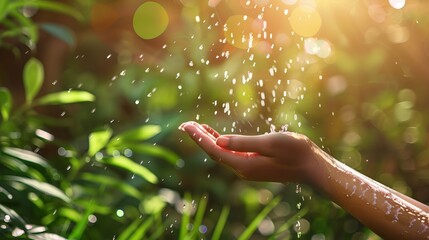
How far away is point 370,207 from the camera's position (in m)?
1.63

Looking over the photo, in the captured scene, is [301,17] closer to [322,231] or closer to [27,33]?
[322,231]

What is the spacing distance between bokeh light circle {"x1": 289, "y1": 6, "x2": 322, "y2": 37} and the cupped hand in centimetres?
184

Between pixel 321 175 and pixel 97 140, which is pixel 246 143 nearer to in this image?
pixel 321 175

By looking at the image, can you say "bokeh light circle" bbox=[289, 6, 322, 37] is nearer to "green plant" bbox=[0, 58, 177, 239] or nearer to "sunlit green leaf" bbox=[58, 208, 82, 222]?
"green plant" bbox=[0, 58, 177, 239]

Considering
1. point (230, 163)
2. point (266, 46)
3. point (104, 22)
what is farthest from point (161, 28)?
point (230, 163)

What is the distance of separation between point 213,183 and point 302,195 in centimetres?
31

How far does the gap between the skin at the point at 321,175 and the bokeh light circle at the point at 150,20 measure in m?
2.15

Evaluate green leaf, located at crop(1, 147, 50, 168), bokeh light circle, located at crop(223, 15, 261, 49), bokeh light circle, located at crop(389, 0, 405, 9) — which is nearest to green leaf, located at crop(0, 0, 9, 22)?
green leaf, located at crop(1, 147, 50, 168)

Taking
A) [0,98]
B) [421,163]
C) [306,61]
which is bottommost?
[421,163]

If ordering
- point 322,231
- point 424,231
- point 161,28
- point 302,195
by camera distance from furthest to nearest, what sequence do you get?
point 161,28 < point 302,195 < point 322,231 < point 424,231

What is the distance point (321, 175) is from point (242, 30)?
196 centimetres

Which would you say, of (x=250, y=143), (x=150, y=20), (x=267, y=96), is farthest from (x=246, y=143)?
(x=150, y=20)

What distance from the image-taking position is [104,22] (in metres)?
3.88

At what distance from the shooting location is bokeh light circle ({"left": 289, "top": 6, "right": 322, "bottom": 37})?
3469 mm
